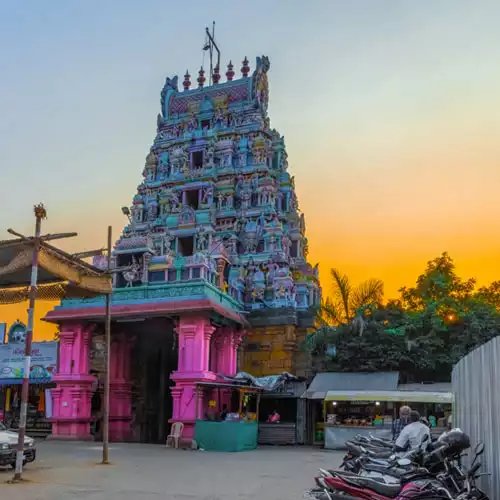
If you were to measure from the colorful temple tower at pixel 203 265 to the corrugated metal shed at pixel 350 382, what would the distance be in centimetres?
230

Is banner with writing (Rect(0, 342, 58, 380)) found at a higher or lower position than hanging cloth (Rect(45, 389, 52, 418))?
higher

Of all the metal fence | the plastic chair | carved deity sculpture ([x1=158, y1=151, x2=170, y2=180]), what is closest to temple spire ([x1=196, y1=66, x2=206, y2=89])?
carved deity sculpture ([x1=158, y1=151, x2=170, y2=180])

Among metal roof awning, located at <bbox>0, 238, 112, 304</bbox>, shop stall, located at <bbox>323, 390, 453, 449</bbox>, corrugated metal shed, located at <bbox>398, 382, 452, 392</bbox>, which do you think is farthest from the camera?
corrugated metal shed, located at <bbox>398, 382, 452, 392</bbox>

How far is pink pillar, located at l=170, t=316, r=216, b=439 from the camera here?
22.3 m

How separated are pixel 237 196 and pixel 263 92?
682cm

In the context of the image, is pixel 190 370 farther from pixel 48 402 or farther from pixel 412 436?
pixel 412 436

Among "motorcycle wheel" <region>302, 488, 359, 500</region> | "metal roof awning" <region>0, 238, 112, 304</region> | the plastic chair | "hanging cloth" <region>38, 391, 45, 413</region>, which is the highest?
"metal roof awning" <region>0, 238, 112, 304</region>

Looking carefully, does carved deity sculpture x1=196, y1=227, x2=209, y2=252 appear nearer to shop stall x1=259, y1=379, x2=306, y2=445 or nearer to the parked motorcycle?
shop stall x1=259, y1=379, x2=306, y2=445

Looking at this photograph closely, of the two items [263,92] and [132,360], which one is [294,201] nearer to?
[263,92]

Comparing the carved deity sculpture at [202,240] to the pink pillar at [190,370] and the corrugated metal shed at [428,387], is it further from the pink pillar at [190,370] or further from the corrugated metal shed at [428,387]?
the corrugated metal shed at [428,387]

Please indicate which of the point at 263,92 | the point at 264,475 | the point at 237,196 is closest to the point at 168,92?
the point at 263,92

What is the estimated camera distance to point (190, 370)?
22516mm

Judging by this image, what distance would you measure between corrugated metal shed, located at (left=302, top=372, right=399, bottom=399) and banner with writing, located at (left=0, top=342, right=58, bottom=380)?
11174 mm

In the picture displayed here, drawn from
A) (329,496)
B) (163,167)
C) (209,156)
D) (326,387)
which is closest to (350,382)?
(326,387)
